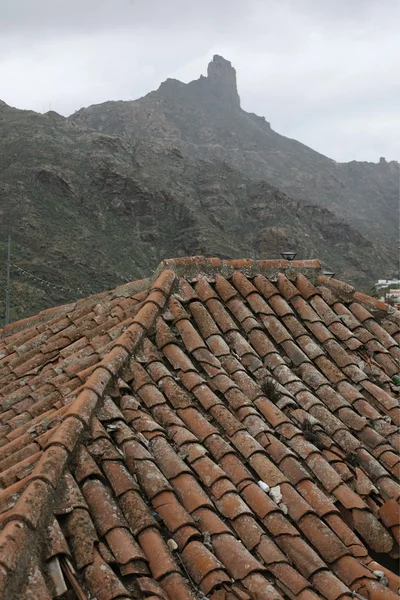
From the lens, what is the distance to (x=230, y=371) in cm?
447

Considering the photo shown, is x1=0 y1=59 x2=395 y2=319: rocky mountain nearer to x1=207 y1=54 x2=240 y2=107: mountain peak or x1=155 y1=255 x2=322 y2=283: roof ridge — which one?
x1=155 y1=255 x2=322 y2=283: roof ridge

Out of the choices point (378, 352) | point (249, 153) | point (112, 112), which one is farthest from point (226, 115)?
point (378, 352)

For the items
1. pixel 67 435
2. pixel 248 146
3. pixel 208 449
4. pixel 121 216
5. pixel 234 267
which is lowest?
pixel 121 216

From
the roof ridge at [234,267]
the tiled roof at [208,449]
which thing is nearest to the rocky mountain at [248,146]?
the roof ridge at [234,267]

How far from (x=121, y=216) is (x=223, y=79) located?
119469mm

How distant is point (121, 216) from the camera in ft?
173

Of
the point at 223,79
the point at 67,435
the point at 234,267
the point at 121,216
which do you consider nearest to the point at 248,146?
the point at 223,79

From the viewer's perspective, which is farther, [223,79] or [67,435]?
[223,79]

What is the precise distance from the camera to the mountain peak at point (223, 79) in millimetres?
153250

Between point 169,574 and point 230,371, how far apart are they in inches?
77.6

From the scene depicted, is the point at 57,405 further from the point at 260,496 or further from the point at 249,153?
the point at 249,153

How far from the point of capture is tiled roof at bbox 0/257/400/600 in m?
2.74

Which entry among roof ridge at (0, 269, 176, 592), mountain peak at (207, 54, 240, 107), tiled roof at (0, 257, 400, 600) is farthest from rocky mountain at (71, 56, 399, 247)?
roof ridge at (0, 269, 176, 592)

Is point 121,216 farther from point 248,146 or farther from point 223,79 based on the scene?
point 223,79
